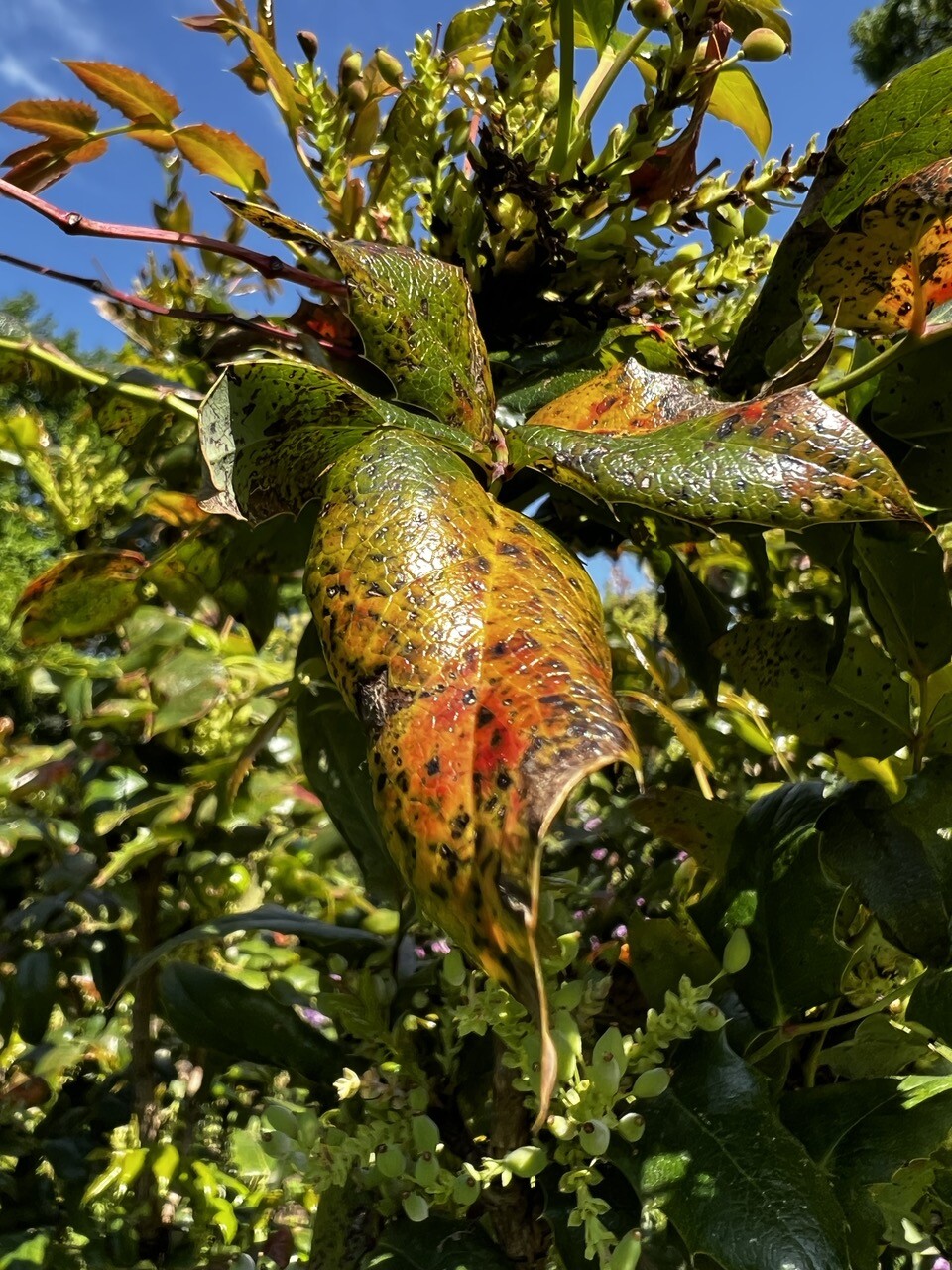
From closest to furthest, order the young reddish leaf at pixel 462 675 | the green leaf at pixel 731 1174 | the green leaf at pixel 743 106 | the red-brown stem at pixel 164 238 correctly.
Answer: the young reddish leaf at pixel 462 675 < the green leaf at pixel 731 1174 < the red-brown stem at pixel 164 238 < the green leaf at pixel 743 106

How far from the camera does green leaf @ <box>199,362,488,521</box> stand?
1.07ft

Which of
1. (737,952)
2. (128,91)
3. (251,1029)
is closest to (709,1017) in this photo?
(737,952)

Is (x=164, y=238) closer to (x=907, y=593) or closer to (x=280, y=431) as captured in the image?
(x=280, y=431)

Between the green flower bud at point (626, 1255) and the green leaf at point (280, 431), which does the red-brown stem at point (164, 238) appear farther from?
the green flower bud at point (626, 1255)

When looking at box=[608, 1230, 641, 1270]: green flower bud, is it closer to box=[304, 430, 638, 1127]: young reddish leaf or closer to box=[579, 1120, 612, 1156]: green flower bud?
box=[579, 1120, 612, 1156]: green flower bud

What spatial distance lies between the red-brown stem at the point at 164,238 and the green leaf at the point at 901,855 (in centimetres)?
30

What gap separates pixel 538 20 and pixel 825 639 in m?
0.31

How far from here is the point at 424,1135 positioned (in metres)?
0.40

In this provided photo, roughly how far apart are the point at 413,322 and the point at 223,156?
20 cm

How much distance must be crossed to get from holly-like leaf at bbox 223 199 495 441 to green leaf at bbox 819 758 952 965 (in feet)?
0.68

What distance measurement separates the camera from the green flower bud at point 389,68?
1.48ft

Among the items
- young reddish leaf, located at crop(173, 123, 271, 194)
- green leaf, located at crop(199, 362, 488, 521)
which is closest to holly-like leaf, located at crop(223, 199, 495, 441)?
green leaf, located at crop(199, 362, 488, 521)

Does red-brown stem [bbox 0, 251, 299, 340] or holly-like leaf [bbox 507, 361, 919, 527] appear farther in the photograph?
red-brown stem [bbox 0, 251, 299, 340]

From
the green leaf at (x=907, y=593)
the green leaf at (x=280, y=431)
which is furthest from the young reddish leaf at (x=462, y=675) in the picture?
the green leaf at (x=907, y=593)
